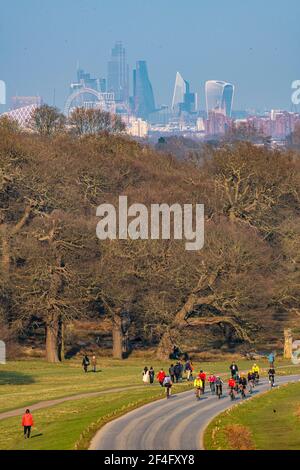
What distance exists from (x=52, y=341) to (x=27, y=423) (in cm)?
4886

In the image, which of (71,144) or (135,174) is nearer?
(135,174)

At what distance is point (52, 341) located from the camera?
4729 inches

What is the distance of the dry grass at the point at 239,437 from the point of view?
2542 inches

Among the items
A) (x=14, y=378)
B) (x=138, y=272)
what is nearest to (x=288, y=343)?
(x=138, y=272)

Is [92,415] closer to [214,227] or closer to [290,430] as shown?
[290,430]

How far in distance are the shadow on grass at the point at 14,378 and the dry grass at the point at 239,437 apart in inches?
1336

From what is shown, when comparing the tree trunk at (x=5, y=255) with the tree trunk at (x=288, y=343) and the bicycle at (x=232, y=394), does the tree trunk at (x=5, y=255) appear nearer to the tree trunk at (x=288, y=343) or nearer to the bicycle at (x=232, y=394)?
the tree trunk at (x=288, y=343)

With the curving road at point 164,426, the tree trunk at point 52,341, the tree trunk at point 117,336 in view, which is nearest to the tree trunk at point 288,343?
the tree trunk at point 117,336

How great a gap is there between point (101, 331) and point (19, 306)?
13.0 metres

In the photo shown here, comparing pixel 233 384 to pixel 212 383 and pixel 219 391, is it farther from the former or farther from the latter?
pixel 212 383

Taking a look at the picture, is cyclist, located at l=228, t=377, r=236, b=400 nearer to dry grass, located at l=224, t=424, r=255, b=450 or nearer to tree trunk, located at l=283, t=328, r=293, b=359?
dry grass, located at l=224, t=424, r=255, b=450
